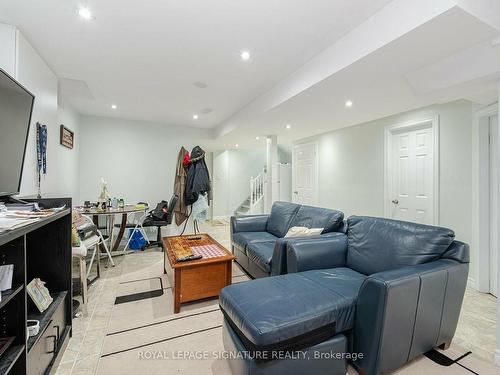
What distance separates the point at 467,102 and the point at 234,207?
6063 mm

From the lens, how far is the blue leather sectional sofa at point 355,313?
1.27 metres

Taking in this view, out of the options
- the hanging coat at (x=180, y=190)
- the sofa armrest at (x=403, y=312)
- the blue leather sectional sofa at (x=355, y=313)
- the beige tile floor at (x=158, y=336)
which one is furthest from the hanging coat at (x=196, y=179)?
the sofa armrest at (x=403, y=312)

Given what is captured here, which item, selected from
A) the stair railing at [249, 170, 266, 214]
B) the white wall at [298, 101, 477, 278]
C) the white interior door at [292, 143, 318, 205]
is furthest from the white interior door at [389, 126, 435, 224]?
the stair railing at [249, 170, 266, 214]

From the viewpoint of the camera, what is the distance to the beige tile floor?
5.12 feet

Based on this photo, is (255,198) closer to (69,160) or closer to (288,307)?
(69,160)

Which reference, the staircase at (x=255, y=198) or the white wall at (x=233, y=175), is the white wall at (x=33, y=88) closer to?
the staircase at (x=255, y=198)

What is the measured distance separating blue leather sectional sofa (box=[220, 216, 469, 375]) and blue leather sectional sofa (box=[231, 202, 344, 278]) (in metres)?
0.51

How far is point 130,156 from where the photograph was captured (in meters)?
5.00

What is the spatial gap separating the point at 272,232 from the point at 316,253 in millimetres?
1372

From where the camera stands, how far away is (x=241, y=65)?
8.45 ft

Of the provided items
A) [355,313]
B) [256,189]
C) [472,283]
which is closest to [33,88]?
[355,313]

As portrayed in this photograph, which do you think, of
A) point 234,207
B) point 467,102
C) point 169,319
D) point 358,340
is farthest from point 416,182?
point 234,207

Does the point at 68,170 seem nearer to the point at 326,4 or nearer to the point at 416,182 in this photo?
the point at 326,4

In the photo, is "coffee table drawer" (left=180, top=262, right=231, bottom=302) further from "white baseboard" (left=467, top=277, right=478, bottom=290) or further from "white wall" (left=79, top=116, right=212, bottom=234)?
"white wall" (left=79, top=116, right=212, bottom=234)
